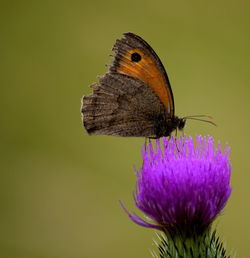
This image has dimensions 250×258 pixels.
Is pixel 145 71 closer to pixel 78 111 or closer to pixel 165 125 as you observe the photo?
pixel 165 125

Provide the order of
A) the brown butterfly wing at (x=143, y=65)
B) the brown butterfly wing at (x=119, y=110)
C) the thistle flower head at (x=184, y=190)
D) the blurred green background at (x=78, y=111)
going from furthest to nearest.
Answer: the blurred green background at (x=78, y=111) < the brown butterfly wing at (x=119, y=110) < the brown butterfly wing at (x=143, y=65) < the thistle flower head at (x=184, y=190)

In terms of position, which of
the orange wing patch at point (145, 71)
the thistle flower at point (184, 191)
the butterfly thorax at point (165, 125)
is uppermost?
the orange wing patch at point (145, 71)

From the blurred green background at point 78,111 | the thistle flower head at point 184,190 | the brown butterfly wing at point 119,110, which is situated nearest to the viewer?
the thistle flower head at point 184,190

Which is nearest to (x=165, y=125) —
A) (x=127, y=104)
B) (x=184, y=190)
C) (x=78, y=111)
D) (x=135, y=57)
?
(x=127, y=104)

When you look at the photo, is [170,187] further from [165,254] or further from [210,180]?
[165,254]

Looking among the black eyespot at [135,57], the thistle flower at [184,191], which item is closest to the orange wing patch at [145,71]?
the black eyespot at [135,57]

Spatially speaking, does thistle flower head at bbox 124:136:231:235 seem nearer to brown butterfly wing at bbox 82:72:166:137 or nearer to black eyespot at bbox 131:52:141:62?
brown butterfly wing at bbox 82:72:166:137

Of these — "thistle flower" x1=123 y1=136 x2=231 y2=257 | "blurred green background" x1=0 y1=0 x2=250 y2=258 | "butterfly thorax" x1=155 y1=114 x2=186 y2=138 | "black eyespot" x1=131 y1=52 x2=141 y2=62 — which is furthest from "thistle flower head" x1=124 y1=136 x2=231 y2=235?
"blurred green background" x1=0 y1=0 x2=250 y2=258

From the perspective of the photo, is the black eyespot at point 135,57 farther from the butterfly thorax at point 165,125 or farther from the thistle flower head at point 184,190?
the thistle flower head at point 184,190
